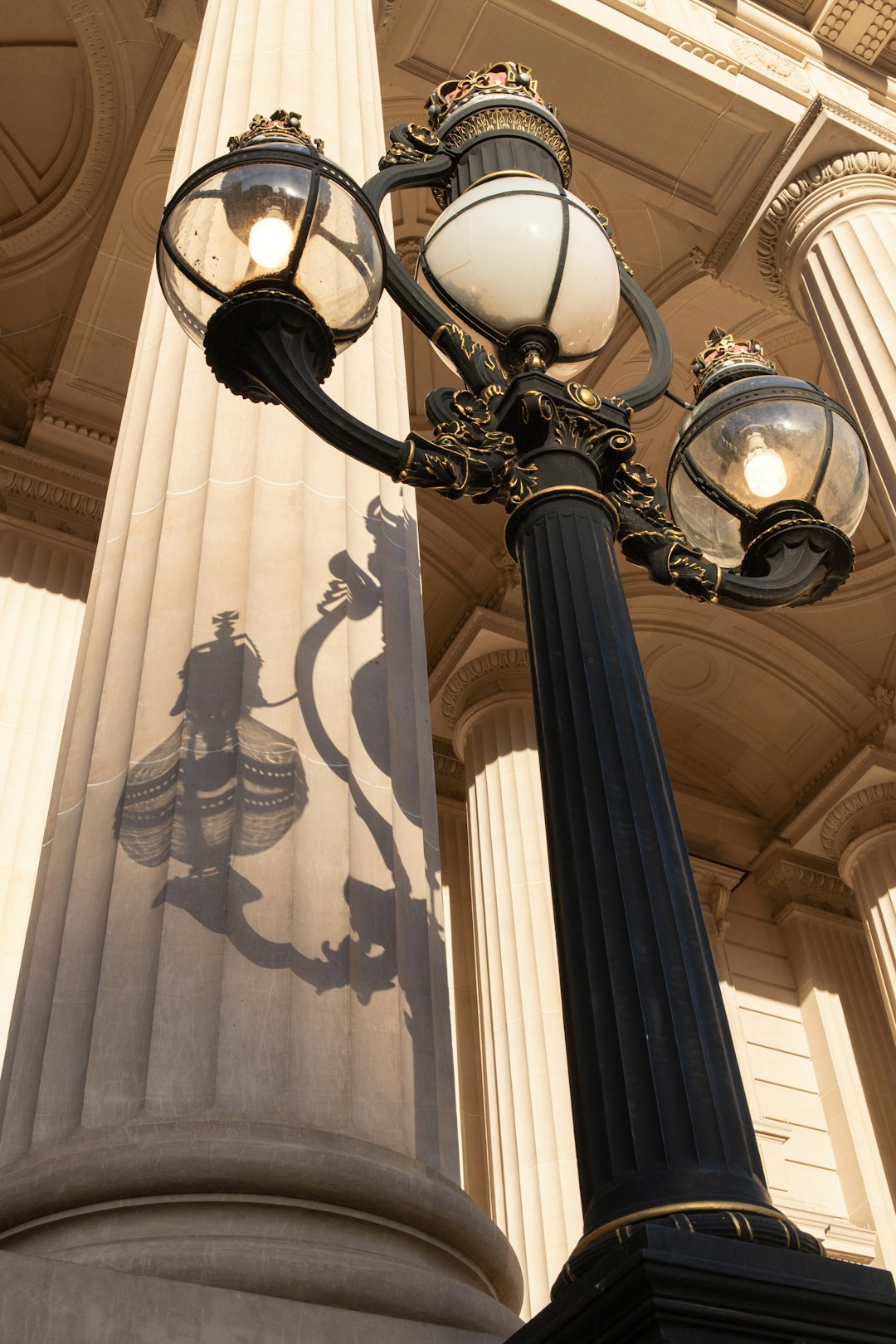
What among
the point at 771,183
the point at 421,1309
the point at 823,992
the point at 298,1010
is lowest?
the point at 421,1309

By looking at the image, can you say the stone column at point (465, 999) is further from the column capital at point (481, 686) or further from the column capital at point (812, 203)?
the column capital at point (812, 203)

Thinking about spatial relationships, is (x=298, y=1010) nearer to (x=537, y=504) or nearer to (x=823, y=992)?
(x=537, y=504)

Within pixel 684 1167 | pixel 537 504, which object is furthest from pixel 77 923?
pixel 684 1167

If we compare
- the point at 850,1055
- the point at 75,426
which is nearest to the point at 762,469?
the point at 75,426

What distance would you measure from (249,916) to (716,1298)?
2.22 metres

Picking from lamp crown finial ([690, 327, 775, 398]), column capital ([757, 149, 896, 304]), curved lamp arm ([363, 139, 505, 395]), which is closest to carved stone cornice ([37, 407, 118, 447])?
column capital ([757, 149, 896, 304])

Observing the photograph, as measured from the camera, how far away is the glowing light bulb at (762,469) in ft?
12.6

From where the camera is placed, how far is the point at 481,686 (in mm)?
16031

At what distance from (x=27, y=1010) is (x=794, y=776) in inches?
662

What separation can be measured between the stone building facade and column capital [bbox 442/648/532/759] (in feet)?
0.18

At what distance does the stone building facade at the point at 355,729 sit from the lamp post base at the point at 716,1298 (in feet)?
3.99

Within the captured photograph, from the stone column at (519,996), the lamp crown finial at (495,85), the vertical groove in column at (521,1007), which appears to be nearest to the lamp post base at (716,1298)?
the lamp crown finial at (495,85)

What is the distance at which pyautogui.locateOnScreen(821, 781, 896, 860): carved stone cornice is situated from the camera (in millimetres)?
17859

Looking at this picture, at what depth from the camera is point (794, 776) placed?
1961 cm
